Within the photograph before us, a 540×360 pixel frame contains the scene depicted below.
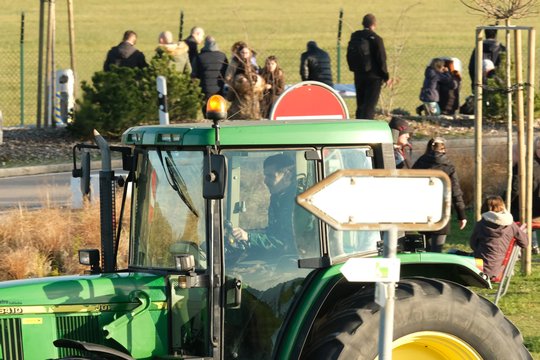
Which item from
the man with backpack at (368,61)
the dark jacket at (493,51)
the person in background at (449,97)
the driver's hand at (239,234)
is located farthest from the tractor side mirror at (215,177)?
the person in background at (449,97)

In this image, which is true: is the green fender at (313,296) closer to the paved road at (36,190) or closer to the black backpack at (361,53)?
the paved road at (36,190)

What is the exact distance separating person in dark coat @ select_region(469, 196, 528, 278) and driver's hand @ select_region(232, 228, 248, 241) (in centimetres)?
510

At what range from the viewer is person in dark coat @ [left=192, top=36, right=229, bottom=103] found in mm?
22500

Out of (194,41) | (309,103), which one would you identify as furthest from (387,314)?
(194,41)

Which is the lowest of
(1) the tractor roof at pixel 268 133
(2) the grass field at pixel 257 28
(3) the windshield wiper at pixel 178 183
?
(3) the windshield wiper at pixel 178 183

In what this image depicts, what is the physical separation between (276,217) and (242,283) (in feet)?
1.31

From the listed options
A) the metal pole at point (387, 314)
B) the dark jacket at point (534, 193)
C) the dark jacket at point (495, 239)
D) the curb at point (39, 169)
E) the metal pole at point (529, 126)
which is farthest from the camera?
the curb at point (39, 169)

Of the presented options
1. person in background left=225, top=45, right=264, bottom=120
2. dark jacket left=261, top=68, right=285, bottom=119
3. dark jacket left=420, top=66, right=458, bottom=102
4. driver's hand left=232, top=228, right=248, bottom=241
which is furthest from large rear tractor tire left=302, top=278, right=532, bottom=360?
dark jacket left=420, top=66, right=458, bottom=102

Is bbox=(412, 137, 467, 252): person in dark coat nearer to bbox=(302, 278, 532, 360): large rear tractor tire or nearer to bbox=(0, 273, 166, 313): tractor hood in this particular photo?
bbox=(302, 278, 532, 360): large rear tractor tire

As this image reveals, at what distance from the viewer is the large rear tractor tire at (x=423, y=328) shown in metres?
6.83

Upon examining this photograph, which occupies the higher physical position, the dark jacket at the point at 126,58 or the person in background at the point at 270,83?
the dark jacket at the point at 126,58

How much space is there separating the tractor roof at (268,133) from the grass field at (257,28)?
87.3 ft

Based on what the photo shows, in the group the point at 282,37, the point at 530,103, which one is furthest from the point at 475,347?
Result: the point at 282,37

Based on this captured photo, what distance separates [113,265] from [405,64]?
117 ft
